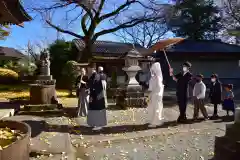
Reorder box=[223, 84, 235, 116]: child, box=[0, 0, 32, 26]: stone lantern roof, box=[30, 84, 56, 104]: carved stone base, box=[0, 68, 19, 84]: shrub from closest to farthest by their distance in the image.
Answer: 1. box=[0, 0, 32, 26]: stone lantern roof
2. box=[223, 84, 235, 116]: child
3. box=[30, 84, 56, 104]: carved stone base
4. box=[0, 68, 19, 84]: shrub

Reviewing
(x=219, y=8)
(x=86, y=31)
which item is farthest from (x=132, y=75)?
(x=219, y=8)

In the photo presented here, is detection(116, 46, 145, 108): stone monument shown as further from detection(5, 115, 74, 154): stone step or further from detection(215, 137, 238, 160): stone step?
detection(215, 137, 238, 160): stone step

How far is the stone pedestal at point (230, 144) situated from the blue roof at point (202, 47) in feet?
57.2

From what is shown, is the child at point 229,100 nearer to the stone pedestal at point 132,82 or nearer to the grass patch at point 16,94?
the stone pedestal at point 132,82

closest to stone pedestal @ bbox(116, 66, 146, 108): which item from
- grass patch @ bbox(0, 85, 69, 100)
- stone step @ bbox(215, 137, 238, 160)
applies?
stone step @ bbox(215, 137, 238, 160)

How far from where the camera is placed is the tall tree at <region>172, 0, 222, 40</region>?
2773cm

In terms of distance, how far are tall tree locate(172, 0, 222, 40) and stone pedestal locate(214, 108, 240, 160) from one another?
85.7 ft

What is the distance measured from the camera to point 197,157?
4629mm

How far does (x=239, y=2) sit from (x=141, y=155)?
980 inches

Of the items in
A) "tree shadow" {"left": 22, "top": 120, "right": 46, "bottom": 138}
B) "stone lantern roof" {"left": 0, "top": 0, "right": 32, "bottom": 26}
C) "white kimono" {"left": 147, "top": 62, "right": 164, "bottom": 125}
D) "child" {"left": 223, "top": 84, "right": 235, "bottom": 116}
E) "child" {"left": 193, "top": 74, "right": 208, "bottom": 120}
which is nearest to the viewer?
"stone lantern roof" {"left": 0, "top": 0, "right": 32, "bottom": 26}

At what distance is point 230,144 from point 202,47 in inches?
788

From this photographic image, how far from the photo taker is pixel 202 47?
72.2 feet

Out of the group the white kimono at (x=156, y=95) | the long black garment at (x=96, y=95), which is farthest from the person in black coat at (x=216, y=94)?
the long black garment at (x=96, y=95)

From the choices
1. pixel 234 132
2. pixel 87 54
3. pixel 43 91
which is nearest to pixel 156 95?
pixel 234 132
